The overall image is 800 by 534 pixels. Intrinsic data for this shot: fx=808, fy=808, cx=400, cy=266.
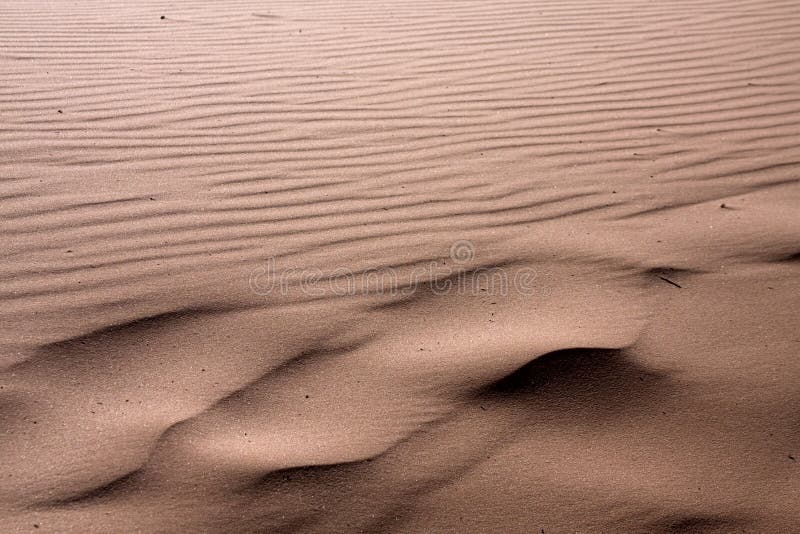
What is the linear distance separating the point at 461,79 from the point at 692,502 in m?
3.08

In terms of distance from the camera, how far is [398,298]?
7.38ft

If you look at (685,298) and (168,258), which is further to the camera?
→ (168,258)

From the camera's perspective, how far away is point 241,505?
5.08ft

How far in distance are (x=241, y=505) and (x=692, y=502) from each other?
87 cm

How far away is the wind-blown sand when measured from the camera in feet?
5.25

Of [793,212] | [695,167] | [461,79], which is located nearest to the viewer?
[793,212]

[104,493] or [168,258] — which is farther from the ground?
[168,258]

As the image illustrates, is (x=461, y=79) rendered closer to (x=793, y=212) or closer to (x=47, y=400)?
(x=793, y=212)

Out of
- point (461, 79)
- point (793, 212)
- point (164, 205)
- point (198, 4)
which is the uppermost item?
point (198, 4)

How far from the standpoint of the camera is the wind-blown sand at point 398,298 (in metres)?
1.60

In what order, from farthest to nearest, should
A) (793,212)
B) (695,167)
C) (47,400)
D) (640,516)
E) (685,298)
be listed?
(695,167) → (793,212) → (685,298) → (47,400) → (640,516)

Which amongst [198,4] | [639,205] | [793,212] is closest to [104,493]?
[639,205]

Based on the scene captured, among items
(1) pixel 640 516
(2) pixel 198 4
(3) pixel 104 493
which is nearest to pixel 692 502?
(1) pixel 640 516

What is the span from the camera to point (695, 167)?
3195mm
